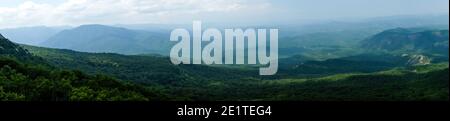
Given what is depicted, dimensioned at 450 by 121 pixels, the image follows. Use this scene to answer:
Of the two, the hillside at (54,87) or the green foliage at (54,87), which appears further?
the green foliage at (54,87)

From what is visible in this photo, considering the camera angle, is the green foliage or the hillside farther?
the green foliage
